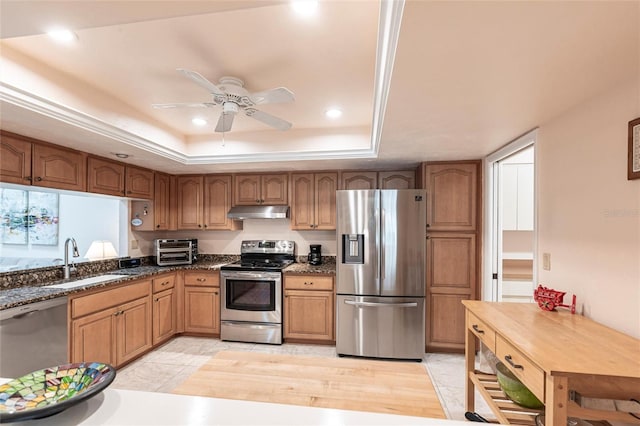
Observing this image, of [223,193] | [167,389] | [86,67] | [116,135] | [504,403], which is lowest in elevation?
[167,389]

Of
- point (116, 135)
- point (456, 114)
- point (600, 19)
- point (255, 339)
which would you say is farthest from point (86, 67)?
point (255, 339)

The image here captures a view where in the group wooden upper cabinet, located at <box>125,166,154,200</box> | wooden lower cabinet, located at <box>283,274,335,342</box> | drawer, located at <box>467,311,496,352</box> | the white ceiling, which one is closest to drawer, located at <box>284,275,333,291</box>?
wooden lower cabinet, located at <box>283,274,335,342</box>

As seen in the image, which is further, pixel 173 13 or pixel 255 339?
pixel 255 339

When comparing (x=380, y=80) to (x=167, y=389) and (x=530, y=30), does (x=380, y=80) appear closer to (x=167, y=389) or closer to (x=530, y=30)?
(x=530, y=30)

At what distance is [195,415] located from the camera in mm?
737

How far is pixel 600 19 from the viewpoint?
0.96 m

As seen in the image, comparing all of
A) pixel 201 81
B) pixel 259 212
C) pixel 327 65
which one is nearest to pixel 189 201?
pixel 259 212

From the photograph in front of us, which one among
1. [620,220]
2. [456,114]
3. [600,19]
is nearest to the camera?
[600,19]

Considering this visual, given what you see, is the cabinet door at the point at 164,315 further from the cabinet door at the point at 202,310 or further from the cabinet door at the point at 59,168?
the cabinet door at the point at 59,168

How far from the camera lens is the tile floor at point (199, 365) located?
2.43m

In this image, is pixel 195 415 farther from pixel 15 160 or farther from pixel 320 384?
pixel 15 160

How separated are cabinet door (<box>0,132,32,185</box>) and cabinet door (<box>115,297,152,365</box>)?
136 cm

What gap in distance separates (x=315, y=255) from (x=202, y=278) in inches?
56.0

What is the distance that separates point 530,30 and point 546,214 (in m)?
1.43
